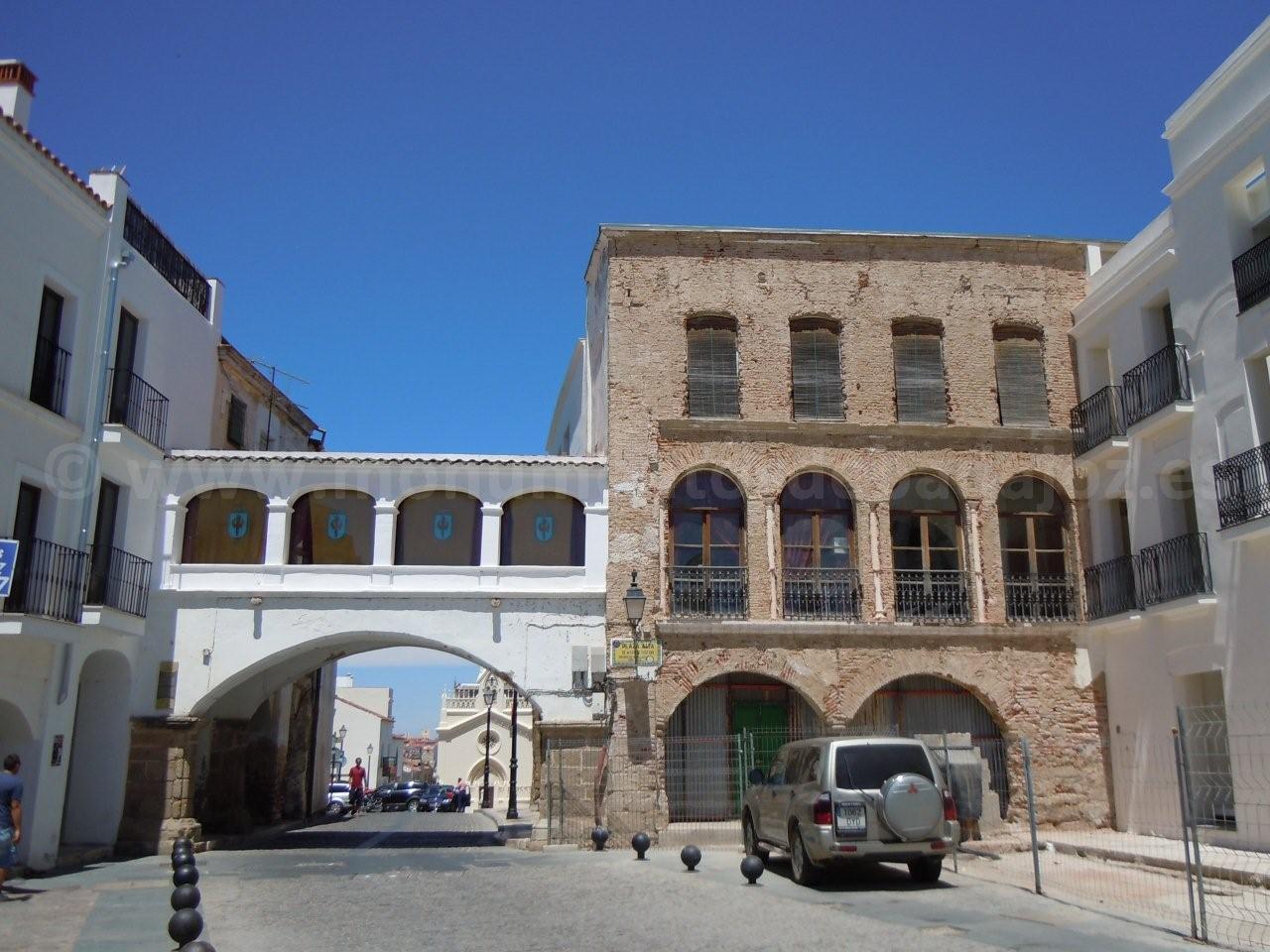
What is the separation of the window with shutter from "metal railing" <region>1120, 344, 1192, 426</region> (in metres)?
1.79

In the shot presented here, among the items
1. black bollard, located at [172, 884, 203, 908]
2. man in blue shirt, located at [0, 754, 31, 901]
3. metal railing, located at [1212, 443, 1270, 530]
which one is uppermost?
metal railing, located at [1212, 443, 1270, 530]

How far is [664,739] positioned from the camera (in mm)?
20094

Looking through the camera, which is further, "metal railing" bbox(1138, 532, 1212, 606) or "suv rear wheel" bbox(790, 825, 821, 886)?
"metal railing" bbox(1138, 532, 1212, 606)

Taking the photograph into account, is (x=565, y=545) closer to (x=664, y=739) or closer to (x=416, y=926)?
(x=664, y=739)

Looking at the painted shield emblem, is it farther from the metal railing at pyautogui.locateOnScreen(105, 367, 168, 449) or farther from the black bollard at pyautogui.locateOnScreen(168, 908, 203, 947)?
the black bollard at pyautogui.locateOnScreen(168, 908, 203, 947)

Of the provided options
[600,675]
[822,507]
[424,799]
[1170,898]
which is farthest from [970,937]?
[424,799]

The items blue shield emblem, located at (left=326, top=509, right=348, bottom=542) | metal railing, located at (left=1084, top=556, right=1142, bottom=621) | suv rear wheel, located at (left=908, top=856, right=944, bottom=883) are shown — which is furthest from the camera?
blue shield emblem, located at (left=326, top=509, right=348, bottom=542)

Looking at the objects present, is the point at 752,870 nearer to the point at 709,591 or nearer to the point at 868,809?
the point at 868,809

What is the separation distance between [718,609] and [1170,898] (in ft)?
30.2

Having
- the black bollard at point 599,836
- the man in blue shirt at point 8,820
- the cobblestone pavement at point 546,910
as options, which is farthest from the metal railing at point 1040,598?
the man in blue shirt at point 8,820

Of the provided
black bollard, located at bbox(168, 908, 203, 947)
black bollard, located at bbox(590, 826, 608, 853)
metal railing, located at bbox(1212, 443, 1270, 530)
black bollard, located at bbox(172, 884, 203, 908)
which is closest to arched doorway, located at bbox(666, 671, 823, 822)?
black bollard, located at bbox(590, 826, 608, 853)

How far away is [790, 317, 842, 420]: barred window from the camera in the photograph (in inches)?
856

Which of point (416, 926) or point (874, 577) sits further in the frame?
point (874, 577)

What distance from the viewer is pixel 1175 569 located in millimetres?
18750
